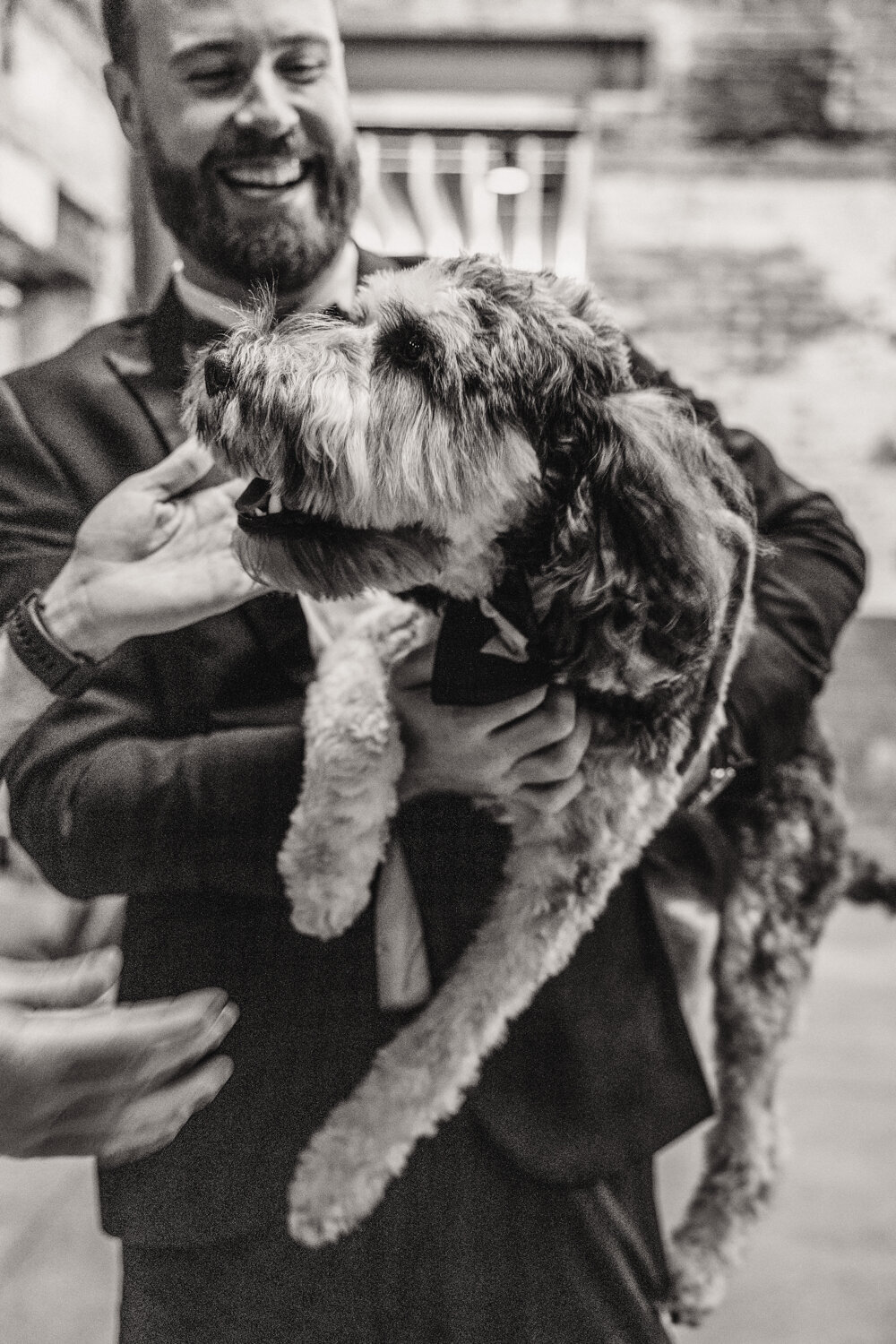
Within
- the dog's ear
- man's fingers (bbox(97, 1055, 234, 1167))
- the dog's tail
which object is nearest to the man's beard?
the dog's ear

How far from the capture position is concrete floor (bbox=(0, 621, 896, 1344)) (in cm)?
113

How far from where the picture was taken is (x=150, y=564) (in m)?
0.88

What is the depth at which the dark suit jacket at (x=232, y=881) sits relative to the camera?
36.9 inches

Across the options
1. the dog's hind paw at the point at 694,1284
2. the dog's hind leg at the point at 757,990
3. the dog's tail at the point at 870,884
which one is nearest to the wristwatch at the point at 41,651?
the dog's hind leg at the point at 757,990

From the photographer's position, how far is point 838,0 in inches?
105

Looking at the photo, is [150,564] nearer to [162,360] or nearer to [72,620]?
[72,620]

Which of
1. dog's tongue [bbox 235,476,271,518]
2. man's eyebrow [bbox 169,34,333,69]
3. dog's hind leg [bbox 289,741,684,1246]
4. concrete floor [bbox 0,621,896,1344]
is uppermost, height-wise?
man's eyebrow [bbox 169,34,333,69]

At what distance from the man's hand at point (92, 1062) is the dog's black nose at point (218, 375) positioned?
443 millimetres

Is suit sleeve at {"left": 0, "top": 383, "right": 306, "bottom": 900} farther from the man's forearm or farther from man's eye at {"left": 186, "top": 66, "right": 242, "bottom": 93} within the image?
man's eye at {"left": 186, "top": 66, "right": 242, "bottom": 93}

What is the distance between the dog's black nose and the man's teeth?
168 millimetres

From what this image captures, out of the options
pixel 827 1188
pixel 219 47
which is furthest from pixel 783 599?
pixel 827 1188

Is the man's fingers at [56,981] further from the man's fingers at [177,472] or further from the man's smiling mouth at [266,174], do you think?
the man's smiling mouth at [266,174]

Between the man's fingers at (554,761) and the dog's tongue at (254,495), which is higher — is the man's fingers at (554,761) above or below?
below

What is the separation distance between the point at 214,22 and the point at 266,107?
7cm
